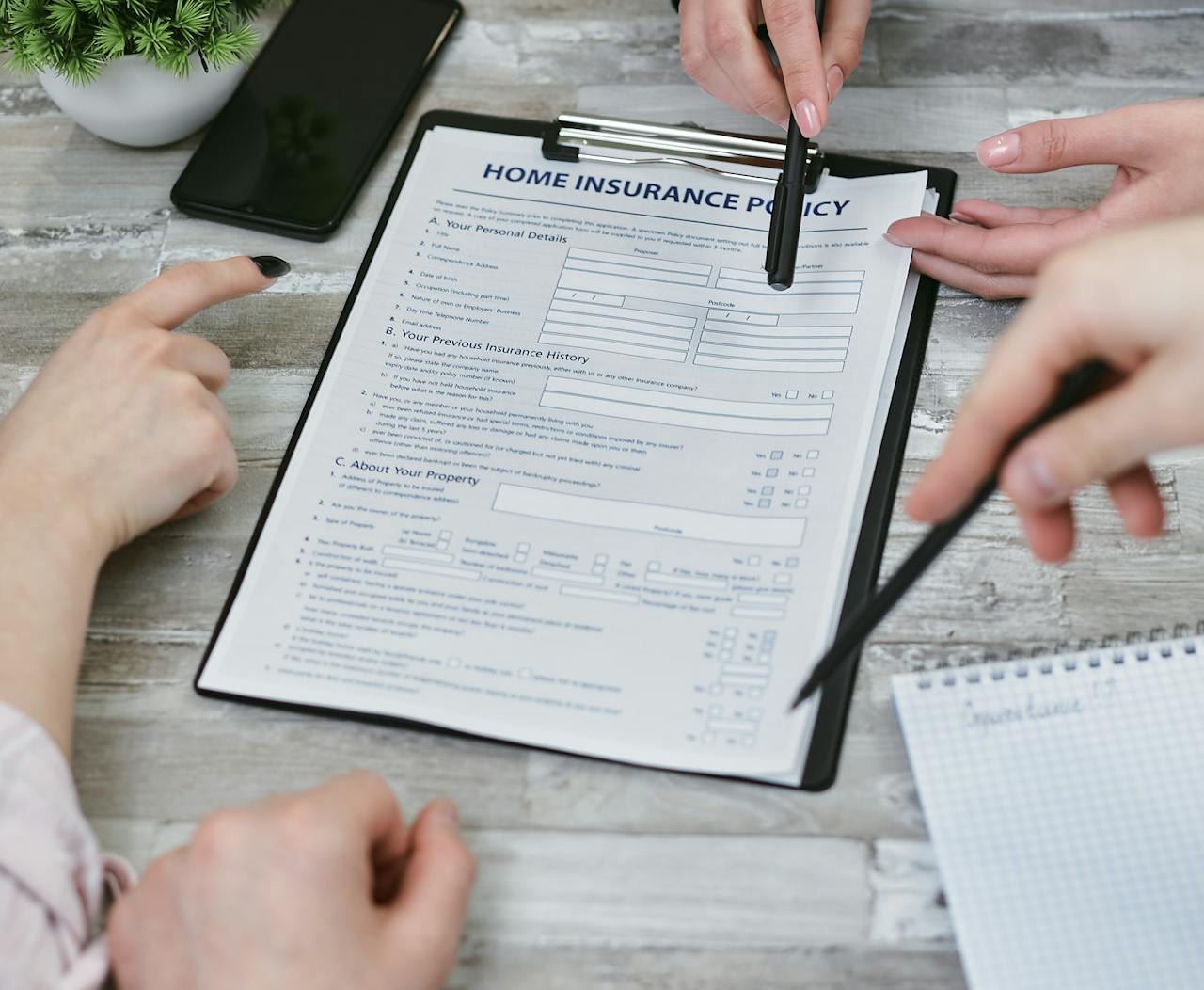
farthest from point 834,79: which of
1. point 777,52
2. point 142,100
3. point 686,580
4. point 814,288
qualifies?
point 142,100

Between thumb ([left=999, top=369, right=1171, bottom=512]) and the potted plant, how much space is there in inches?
22.8

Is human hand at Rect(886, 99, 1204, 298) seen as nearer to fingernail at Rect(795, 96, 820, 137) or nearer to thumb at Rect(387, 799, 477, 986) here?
fingernail at Rect(795, 96, 820, 137)

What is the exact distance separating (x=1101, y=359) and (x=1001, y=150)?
32 centimetres

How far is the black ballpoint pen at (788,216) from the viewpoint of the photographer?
2.35 ft

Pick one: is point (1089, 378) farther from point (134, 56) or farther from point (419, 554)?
point (134, 56)

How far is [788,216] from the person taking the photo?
2.37ft

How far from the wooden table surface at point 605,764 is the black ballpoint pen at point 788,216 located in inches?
4.1

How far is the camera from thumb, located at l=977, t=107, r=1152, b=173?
2.38ft

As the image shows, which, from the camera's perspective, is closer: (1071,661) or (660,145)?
(1071,661)

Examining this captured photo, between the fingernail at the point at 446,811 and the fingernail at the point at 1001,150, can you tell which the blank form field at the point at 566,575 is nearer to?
the fingernail at the point at 446,811

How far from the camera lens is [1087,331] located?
0.46 metres

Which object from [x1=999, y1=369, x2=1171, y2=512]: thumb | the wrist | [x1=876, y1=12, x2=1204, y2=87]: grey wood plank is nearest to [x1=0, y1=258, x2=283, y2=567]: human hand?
the wrist

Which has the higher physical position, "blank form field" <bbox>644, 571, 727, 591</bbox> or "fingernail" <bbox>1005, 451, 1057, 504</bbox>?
"fingernail" <bbox>1005, 451, 1057, 504</bbox>

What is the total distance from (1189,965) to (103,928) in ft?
1.63
